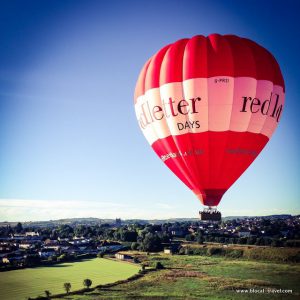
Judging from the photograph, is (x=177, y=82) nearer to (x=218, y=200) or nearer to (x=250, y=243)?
(x=218, y=200)

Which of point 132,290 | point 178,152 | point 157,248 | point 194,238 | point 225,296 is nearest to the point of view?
point 178,152

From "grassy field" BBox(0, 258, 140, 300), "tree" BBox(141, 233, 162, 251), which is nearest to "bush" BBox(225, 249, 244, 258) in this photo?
"tree" BBox(141, 233, 162, 251)

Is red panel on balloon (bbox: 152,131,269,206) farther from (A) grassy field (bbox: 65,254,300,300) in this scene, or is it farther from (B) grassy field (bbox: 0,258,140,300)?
(B) grassy field (bbox: 0,258,140,300)

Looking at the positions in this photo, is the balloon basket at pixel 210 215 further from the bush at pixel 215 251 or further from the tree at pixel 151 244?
the tree at pixel 151 244

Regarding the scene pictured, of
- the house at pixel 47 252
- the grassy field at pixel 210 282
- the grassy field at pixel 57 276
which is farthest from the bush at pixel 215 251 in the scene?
the house at pixel 47 252

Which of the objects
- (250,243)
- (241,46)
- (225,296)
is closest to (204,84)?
(241,46)

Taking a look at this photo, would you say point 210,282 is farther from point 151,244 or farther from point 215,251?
point 151,244

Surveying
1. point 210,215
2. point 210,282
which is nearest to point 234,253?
point 210,282
